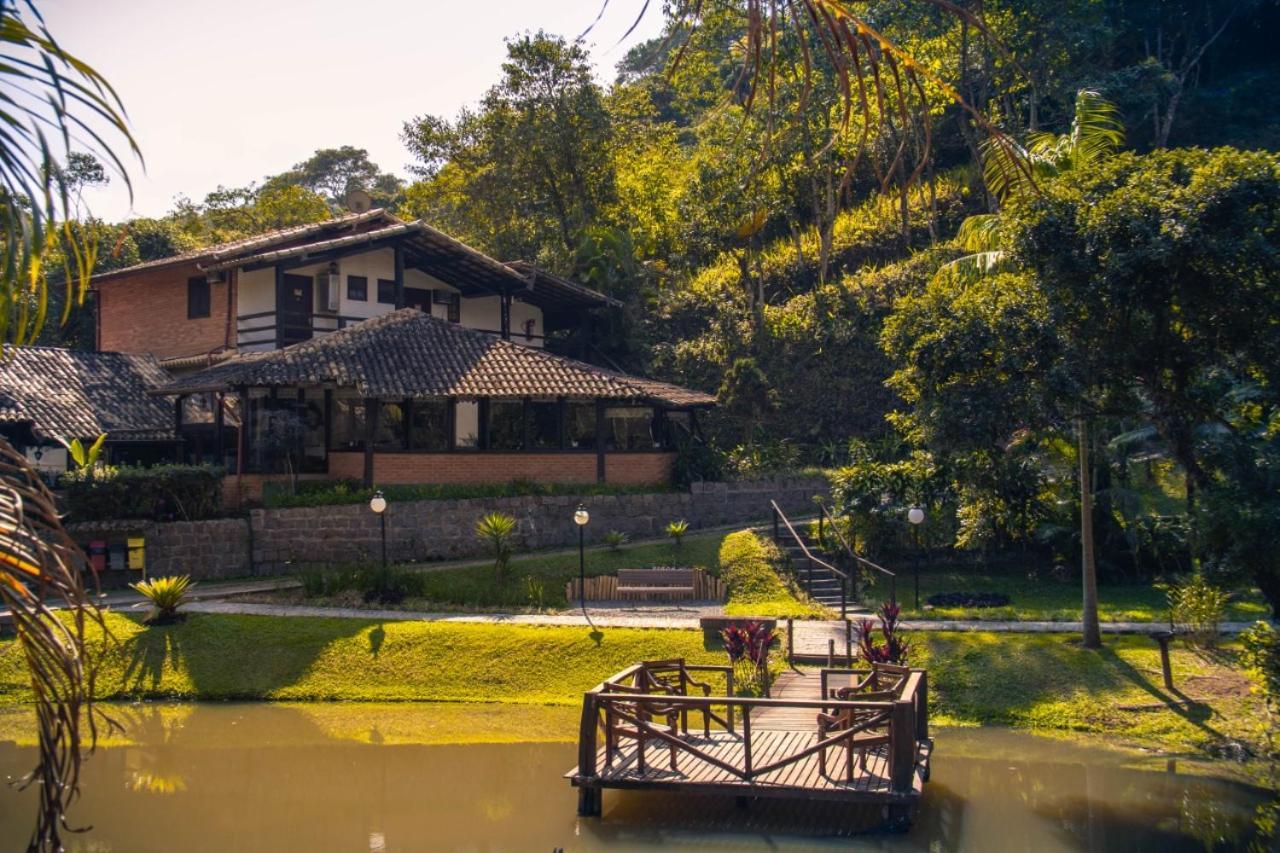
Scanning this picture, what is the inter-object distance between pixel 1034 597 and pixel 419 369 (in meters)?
15.2

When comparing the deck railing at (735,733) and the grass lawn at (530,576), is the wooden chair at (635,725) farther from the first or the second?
the grass lawn at (530,576)

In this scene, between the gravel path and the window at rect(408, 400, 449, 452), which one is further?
the window at rect(408, 400, 449, 452)

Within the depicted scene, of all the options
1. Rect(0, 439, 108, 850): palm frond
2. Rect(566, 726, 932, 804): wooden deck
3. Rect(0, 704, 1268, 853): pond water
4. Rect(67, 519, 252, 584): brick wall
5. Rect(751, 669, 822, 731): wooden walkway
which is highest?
Rect(0, 439, 108, 850): palm frond

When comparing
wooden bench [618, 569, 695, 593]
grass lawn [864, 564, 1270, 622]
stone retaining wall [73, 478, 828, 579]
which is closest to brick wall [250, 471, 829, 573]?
Result: stone retaining wall [73, 478, 828, 579]

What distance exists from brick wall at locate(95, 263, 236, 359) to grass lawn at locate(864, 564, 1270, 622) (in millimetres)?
20605

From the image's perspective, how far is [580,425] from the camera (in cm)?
3094

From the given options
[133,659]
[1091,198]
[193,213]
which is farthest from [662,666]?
[193,213]

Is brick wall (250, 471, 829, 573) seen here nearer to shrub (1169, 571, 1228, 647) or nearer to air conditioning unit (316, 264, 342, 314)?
air conditioning unit (316, 264, 342, 314)

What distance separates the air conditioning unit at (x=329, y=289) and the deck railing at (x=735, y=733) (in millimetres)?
21204

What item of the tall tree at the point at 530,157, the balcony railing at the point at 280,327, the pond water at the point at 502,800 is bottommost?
the pond water at the point at 502,800

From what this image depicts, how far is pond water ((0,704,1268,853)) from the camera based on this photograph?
12305 millimetres

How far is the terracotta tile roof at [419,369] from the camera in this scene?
27109mm

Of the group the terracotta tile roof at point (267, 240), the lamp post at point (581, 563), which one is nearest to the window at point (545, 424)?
the lamp post at point (581, 563)

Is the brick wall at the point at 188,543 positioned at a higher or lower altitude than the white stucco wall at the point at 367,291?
lower
